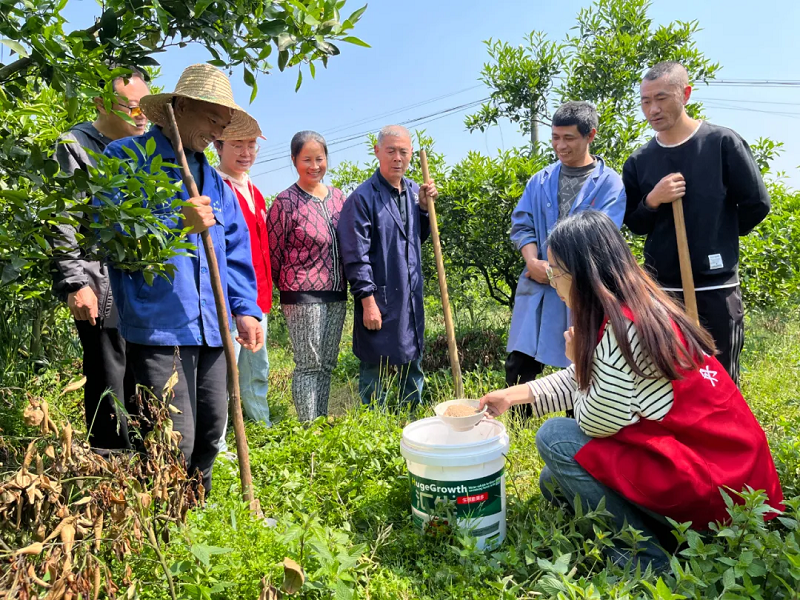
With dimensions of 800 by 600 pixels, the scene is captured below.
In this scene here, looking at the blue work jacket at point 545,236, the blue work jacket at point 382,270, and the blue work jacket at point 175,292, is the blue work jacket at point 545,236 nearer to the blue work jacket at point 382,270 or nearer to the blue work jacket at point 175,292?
the blue work jacket at point 382,270

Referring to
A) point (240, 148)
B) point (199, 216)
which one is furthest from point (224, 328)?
point (240, 148)

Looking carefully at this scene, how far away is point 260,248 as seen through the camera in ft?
13.2

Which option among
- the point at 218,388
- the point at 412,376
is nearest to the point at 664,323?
the point at 218,388

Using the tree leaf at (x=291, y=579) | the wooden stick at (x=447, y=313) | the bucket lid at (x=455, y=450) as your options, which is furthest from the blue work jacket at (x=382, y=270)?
the tree leaf at (x=291, y=579)

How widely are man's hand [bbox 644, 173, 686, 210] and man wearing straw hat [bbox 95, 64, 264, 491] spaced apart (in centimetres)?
240

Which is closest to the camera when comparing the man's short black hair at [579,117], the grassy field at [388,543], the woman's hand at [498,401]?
the grassy field at [388,543]

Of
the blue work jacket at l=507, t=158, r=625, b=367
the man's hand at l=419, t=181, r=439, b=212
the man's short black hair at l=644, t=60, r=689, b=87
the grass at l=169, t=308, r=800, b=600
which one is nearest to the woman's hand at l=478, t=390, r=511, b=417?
the grass at l=169, t=308, r=800, b=600

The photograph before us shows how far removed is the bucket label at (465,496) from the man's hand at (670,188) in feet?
6.49

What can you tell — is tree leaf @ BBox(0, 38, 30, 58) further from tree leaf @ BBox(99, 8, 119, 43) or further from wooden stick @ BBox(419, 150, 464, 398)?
wooden stick @ BBox(419, 150, 464, 398)

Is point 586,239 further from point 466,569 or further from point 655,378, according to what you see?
point 466,569

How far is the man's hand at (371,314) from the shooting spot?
4.02 meters

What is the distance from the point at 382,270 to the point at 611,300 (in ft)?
7.03

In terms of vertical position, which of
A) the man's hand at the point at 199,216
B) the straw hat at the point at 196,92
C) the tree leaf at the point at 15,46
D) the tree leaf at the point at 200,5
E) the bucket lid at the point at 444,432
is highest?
the straw hat at the point at 196,92

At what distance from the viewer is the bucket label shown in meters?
2.44
